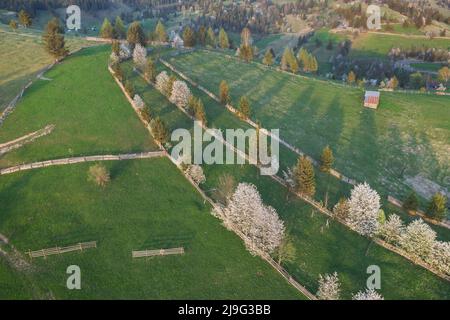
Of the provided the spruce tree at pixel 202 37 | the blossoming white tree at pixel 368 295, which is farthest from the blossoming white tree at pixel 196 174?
the spruce tree at pixel 202 37

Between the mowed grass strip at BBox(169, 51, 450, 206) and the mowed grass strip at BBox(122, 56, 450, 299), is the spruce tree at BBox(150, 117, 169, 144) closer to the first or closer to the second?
the mowed grass strip at BBox(122, 56, 450, 299)

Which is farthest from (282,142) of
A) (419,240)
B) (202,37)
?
(202,37)

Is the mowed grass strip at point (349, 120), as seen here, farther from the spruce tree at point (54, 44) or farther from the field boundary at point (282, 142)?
the spruce tree at point (54, 44)

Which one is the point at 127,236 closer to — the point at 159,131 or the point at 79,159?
the point at 79,159

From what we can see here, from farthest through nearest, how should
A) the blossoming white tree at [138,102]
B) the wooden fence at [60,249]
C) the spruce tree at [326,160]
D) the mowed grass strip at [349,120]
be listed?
1. the blossoming white tree at [138,102]
2. the mowed grass strip at [349,120]
3. the spruce tree at [326,160]
4. the wooden fence at [60,249]

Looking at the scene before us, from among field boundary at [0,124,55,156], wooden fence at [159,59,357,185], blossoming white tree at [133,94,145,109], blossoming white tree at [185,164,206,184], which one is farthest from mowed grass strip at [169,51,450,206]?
field boundary at [0,124,55,156]

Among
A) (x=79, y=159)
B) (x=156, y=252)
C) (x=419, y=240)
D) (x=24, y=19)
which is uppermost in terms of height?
(x=24, y=19)
